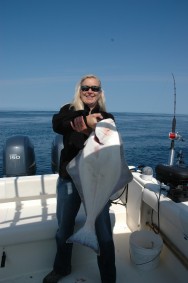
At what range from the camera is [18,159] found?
6020 mm

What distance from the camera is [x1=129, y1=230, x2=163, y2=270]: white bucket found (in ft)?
11.2

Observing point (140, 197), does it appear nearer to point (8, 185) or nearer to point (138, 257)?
point (138, 257)

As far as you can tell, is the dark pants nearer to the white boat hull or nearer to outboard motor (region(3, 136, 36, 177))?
the white boat hull

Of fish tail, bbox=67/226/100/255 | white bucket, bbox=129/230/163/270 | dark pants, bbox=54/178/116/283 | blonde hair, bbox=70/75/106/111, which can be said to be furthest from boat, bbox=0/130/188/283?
blonde hair, bbox=70/75/106/111

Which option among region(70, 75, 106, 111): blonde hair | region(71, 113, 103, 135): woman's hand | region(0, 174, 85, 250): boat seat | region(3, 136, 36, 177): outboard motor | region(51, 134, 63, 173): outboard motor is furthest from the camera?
region(51, 134, 63, 173): outboard motor

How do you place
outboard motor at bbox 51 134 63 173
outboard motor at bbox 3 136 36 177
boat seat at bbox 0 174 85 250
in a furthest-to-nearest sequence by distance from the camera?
outboard motor at bbox 51 134 63 173, outboard motor at bbox 3 136 36 177, boat seat at bbox 0 174 85 250

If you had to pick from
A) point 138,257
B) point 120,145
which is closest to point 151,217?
point 138,257

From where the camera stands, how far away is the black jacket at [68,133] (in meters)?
2.54

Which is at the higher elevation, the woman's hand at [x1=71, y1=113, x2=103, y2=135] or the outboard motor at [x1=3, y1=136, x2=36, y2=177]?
the woman's hand at [x1=71, y1=113, x2=103, y2=135]

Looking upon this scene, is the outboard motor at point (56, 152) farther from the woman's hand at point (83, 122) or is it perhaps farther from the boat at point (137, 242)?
the woman's hand at point (83, 122)

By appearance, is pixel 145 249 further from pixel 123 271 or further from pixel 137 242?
pixel 123 271

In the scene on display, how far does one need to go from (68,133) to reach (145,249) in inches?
76.4

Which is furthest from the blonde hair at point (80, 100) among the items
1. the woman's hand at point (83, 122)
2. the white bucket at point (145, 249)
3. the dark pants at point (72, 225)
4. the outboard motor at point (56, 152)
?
the outboard motor at point (56, 152)

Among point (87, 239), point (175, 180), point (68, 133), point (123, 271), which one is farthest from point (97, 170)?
point (123, 271)
